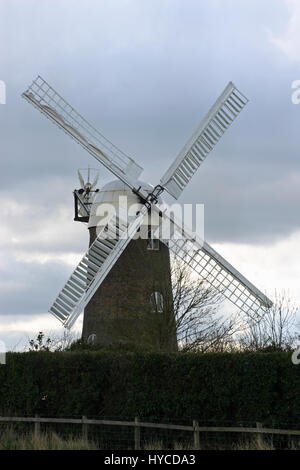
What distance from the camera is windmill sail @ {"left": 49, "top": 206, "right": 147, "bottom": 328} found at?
2594cm

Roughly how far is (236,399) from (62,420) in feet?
15.0

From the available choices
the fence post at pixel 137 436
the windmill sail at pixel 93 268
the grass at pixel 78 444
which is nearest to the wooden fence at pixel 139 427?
the fence post at pixel 137 436

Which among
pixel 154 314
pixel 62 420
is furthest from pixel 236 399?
pixel 154 314

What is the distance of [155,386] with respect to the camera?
17828mm

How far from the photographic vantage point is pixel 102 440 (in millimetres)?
18312

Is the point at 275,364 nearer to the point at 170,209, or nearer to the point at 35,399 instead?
the point at 35,399

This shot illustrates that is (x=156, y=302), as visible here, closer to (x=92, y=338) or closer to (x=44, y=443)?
(x=92, y=338)

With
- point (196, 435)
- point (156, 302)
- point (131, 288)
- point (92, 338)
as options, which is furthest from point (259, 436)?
point (92, 338)

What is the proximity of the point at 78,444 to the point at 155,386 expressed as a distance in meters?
2.03

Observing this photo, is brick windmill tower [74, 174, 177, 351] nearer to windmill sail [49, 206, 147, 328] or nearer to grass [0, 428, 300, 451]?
windmill sail [49, 206, 147, 328]

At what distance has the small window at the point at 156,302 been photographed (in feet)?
89.7

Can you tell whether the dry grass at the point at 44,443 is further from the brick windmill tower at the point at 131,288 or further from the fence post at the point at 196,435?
the brick windmill tower at the point at 131,288

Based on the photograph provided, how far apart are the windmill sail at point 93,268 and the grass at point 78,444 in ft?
23.5

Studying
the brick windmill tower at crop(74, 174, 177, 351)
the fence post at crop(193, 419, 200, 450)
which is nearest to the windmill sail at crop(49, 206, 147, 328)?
the brick windmill tower at crop(74, 174, 177, 351)
